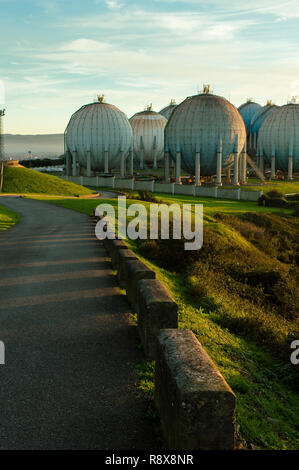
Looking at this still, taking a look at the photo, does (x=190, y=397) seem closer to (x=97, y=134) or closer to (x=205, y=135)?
(x=205, y=135)

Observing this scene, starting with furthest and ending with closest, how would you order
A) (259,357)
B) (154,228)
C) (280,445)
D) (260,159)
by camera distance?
(260,159), (154,228), (259,357), (280,445)

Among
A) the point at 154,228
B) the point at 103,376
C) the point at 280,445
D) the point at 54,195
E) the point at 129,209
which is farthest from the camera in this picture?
the point at 54,195

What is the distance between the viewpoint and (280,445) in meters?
5.54

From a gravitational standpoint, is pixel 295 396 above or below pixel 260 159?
below

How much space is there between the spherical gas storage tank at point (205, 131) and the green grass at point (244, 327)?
126 feet

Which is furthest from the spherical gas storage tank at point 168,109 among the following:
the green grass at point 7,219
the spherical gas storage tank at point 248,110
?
the green grass at point 7,219

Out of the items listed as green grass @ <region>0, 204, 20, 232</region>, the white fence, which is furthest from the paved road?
the white fence

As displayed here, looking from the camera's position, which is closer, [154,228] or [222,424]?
[222,424]

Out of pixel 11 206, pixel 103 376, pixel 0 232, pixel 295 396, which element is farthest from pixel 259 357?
pixel 11 206

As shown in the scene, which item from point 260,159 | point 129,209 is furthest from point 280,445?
point 260,159

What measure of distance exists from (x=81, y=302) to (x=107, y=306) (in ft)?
2.01

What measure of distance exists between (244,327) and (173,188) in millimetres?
47011
